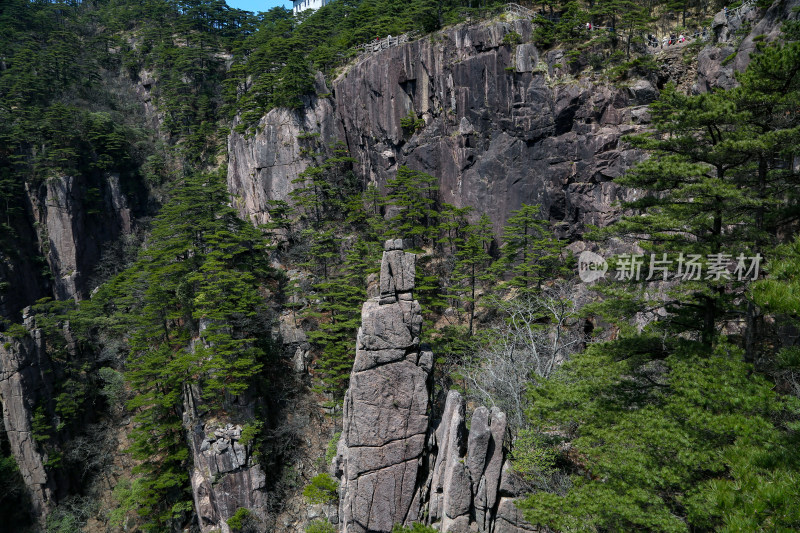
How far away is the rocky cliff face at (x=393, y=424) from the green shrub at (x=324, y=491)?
142 inches

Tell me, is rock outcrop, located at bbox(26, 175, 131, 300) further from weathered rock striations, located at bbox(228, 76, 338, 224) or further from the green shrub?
the green shrub

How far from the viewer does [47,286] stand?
4256 centimetres

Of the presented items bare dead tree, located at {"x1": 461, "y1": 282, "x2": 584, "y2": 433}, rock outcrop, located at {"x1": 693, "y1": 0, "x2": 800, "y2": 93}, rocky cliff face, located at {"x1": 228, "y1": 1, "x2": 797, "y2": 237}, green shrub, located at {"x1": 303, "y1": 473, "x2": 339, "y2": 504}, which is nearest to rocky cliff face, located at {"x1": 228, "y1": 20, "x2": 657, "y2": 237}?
rocky cliff face, located at {"x1": 228, "y1": 1, "x2": 797, "y2": 237}

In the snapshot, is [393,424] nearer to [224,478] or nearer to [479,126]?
[224,478]

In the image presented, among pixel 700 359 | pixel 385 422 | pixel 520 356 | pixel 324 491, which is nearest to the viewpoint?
pixel 700 359

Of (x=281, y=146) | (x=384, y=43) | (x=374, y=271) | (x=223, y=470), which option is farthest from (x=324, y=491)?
(x=384, y=43)

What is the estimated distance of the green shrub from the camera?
19.0m

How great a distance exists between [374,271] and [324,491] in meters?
12.5

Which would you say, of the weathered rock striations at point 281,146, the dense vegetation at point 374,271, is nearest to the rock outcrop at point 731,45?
the dense vegetation at point 374,271

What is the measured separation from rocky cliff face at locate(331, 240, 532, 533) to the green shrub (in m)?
3.60

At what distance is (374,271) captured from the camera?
26.4 metres

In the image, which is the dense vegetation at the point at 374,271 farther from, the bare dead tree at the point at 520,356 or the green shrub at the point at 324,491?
the bare dead tree at the point at 520,356

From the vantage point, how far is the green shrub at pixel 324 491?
19016mm

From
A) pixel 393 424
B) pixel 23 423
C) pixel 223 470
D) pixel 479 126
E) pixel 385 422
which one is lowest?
pixel 223 470
